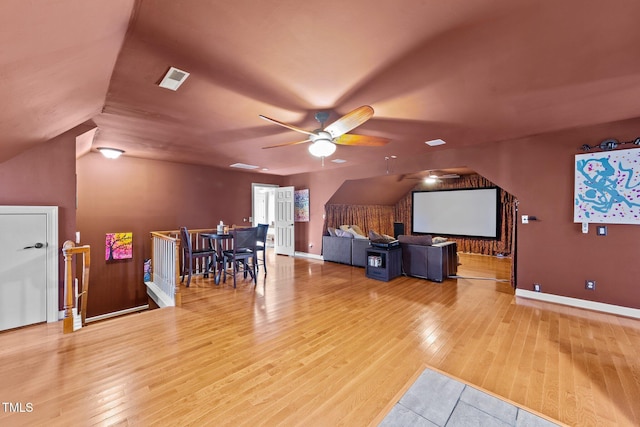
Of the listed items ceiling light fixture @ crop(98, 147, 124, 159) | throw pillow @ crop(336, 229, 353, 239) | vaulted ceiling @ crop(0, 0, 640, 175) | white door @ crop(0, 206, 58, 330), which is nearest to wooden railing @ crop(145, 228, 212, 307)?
white door @ crop(0, 206, 58, 330)

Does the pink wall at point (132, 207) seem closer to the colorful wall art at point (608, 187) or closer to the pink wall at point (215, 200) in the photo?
the pink wall at point (215, 200)

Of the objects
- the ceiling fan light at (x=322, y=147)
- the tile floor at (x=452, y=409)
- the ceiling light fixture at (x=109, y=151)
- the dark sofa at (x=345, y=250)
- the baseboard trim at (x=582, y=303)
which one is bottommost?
the tile floor at (x=452, y=409)

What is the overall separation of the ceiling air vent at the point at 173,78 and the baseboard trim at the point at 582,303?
5.48 metres

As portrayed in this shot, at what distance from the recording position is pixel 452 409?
1.84 metres

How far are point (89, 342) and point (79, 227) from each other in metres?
3.32

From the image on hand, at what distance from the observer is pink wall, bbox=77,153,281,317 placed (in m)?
5.02

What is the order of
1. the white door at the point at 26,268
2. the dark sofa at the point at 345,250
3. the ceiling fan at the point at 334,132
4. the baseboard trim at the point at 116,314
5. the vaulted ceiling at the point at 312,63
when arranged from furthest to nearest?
the dark sofa at the point at 345,250 → the baseboard trim at the point at 116,314 → the white door at the point at 26,268 → the ceiling fan at the point at 334,132 → the vaulted ceiling at the point at 312,63

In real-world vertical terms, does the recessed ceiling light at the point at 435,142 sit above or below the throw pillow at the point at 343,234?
above

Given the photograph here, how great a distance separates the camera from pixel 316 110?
2939 mm

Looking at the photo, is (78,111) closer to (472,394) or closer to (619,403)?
(472,394)

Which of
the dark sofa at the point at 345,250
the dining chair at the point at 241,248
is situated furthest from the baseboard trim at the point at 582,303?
the dining chair at the point at 241,248

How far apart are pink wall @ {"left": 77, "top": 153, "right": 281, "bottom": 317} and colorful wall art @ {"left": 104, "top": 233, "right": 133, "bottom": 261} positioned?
8 centimetres

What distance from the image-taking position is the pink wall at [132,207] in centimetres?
502

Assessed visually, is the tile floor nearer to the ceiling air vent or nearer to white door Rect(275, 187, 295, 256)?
the ceiling air vent
